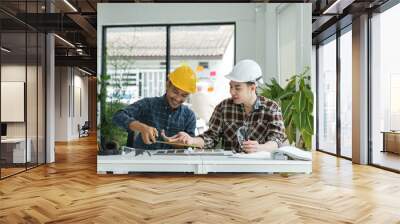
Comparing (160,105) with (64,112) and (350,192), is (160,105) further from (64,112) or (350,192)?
(64,112)

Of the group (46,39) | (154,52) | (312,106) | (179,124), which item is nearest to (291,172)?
(312,106)

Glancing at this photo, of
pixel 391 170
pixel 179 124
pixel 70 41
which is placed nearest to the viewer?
pixel 179 124

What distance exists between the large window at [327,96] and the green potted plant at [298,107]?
12.5ft

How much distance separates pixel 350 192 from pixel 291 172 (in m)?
1.16

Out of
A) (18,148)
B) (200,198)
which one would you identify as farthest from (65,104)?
(200,198)

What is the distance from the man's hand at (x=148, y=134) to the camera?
5.37m

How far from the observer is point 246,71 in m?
5.50

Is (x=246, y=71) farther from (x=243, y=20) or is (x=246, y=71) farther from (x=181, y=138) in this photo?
(x=181, y=138)

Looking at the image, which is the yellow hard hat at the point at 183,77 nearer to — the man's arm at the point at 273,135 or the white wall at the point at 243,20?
the white wall at the point at 243,20

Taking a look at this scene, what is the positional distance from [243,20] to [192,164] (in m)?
2.05

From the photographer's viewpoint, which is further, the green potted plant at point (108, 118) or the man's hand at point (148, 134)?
the green potted plant at point (108, 118)

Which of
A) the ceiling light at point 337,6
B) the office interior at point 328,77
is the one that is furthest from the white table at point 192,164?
the ceiling light at point 337,6

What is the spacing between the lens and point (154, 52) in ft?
17.9

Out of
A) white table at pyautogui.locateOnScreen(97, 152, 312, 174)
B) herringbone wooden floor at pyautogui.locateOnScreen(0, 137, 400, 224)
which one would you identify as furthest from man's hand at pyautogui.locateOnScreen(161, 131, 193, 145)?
herringbone wooden floor at pyautogui.locateOnScreen(0, 137, 400, 224)
